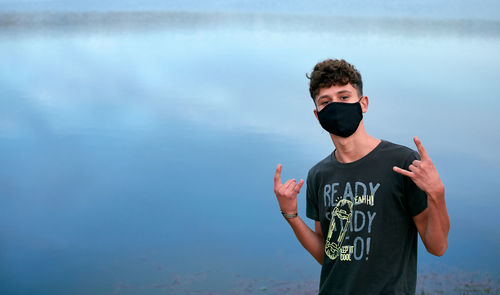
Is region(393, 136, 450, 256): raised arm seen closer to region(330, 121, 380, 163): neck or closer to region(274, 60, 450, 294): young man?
region(274, 60, 450, 294): young man

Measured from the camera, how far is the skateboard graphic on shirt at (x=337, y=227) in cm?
264

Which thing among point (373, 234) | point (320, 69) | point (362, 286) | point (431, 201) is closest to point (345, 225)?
point (373, 234)

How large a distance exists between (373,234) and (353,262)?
172mm

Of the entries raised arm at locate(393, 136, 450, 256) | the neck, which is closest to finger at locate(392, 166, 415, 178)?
raised arm at locate(393, 136, 450, 256)

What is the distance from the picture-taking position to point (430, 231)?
7.95ft

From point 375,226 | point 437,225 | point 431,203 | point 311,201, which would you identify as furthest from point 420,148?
point 311,201

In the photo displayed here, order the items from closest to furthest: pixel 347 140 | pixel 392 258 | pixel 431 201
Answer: pixel 431 201, pixel 392 258, pixel 347 140

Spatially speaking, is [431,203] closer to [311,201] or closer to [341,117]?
[341,117]

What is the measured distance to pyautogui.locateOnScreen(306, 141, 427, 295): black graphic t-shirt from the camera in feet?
8.28

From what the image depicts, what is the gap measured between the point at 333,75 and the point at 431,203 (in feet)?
2.70

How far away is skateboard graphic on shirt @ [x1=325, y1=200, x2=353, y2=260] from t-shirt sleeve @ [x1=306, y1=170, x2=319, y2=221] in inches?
8.0

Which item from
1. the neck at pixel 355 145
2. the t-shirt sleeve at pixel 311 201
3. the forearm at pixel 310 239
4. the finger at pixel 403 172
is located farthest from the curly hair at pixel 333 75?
the forearm at pixel 310 239

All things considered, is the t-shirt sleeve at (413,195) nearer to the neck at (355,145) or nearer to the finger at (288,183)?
the neck at (355,145)

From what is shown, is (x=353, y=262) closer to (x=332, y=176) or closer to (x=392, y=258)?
(x=392, y=258)
